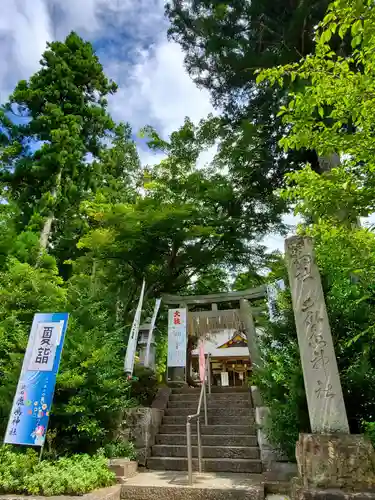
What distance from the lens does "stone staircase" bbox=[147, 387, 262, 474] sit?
5457 mm

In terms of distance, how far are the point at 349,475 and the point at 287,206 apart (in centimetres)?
944

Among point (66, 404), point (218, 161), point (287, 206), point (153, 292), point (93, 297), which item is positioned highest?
point (218, 161)

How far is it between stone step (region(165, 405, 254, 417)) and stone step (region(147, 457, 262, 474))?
5.24ft

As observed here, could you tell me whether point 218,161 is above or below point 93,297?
above

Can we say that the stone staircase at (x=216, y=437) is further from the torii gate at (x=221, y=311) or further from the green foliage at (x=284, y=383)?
the torii gate at (x=221, y=311)

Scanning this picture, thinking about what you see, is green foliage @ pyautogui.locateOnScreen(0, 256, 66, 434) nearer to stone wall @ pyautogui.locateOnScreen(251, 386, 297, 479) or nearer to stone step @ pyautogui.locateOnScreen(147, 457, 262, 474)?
stone step @ pyautogui.locateOnScreen(147, 457, 262, 474)

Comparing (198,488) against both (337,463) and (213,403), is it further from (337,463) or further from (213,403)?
(213,403)

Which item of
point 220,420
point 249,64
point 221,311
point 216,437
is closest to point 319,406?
point 216,437

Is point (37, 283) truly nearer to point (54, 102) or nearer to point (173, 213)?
point (173, 213)

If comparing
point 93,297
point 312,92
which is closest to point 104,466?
point 93,297

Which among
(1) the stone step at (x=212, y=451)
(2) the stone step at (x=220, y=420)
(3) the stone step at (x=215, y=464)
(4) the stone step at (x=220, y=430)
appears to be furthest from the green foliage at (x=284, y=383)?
(2) the stone step at (x=220, y=420)

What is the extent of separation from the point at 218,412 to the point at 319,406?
13.5 ft

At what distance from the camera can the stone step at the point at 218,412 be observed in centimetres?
722

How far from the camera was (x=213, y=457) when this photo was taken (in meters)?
5.81
